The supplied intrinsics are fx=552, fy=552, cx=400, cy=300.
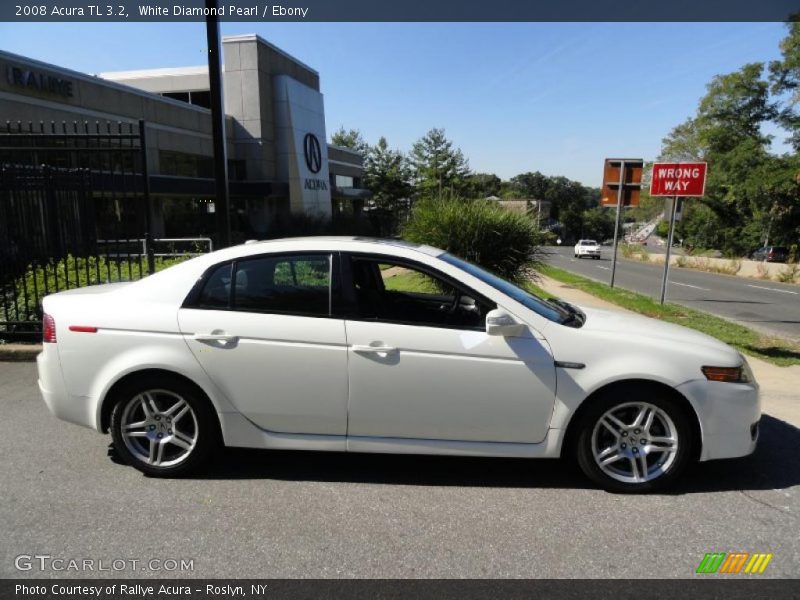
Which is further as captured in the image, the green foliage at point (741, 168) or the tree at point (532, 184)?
the tree at point (532, 184)

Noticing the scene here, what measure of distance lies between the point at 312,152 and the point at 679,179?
109 feet

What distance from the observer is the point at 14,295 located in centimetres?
731

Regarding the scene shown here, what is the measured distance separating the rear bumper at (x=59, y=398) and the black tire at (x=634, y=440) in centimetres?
320

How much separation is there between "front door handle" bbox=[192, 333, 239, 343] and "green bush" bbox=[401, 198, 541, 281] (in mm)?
6081

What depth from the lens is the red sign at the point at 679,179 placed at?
10.6m

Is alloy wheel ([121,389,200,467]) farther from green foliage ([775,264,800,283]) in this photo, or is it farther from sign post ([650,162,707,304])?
green foliage ([775,264,800,283])

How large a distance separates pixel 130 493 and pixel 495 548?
2266mm

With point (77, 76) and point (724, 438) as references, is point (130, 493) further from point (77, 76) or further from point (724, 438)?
point (77, 76)

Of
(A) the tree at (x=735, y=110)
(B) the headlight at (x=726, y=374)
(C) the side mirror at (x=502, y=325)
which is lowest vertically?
(B) the headlight at (x=726, y=374)

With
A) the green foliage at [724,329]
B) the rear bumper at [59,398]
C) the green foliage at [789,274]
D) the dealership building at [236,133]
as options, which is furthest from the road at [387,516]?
the dealership building at [236,133]

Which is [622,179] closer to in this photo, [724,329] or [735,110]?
[724,329]

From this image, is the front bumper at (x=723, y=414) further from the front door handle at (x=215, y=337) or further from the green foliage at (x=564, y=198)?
the green foliage at (x=564, y=198)

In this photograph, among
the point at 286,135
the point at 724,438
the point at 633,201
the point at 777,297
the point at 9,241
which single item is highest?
the point at 286,135
